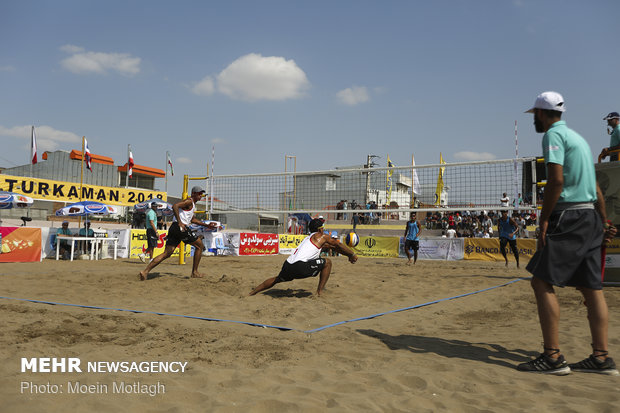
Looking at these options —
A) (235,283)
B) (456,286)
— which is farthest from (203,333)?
(456,286)

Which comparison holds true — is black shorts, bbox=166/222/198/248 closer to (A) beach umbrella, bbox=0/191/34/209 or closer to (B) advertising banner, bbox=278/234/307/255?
(A) beach umbrella, bbox=0/191/34/209

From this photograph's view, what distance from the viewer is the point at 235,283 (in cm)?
655

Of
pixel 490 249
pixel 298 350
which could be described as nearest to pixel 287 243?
pixel 490 249

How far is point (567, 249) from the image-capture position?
2559mm

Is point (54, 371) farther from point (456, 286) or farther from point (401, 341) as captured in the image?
point (456, 286)

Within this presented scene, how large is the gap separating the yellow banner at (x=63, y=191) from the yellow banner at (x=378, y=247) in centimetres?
1002

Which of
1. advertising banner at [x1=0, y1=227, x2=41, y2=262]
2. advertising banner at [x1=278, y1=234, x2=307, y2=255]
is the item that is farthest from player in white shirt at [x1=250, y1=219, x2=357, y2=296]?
advertising banner at [x1=278, y1=234, x2=307, y2=255]

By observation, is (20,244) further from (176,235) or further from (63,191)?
(176,235)

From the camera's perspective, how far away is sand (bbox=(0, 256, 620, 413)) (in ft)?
6.82

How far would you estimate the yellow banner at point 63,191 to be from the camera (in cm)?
1543

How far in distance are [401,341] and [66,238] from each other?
11955 mm

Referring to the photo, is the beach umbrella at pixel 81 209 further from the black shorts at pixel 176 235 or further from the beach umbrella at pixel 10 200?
the black shorts at pixel 176 235

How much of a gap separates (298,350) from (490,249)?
14928 millimetres

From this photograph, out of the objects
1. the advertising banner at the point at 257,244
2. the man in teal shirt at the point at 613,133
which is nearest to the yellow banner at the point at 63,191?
the advertising banner at the point at 257,244
